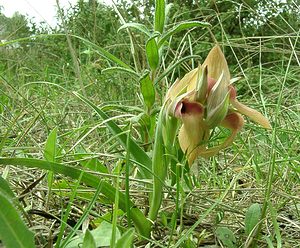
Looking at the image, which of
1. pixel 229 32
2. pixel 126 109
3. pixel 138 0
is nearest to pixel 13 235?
pixel 126 109

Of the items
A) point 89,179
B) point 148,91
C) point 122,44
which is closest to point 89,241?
point 89,179

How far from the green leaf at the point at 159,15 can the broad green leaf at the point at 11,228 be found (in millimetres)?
509

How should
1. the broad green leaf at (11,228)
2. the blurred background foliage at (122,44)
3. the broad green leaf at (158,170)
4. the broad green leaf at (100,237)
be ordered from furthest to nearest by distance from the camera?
1. the blurred background foliage at (122,44)
2. the broad green leaf at (158,170)
3. the broad green leaf at (100,237)
4. the broad green leaf at (11,228)

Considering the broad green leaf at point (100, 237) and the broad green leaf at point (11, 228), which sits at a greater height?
the broad green leaf at point (11, 228)

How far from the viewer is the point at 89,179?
0.76 metres

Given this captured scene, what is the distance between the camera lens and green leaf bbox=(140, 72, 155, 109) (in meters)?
0.92

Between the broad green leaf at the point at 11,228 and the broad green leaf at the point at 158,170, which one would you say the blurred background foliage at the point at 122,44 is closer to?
the broad green leaf at the point at 158,170

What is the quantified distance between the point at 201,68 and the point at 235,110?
0.26ft

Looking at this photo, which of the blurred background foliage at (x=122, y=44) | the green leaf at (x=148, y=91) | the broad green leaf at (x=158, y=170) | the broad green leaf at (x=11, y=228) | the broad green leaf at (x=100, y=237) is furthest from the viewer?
the blurred background foliage at (x=122, y=44)

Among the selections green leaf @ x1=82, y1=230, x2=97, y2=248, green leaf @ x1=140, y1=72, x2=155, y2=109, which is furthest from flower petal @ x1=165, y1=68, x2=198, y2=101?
green leaf @ x1=82, y1=230, x2=97, y2=248

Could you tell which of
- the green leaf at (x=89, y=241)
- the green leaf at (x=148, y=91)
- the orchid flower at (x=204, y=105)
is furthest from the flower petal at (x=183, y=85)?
the green leaf at (x=89, y=241)

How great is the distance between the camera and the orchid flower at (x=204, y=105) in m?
0.73

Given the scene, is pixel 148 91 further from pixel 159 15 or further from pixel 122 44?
pixel 122 44

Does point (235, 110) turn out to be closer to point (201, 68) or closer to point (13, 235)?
point (201, 68)
